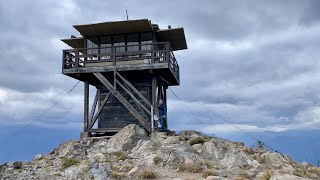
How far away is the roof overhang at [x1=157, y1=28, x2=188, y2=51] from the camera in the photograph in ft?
86.4

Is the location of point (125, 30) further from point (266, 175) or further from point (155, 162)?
point (266, 175)

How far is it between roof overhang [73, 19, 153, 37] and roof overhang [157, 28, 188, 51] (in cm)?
135

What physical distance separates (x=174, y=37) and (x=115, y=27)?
202 inches

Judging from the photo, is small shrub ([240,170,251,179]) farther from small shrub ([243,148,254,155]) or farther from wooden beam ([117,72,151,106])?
wooden beam ([117,72,151,106])

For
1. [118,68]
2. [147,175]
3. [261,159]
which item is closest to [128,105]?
[118,68]

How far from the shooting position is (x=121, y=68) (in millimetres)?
24594

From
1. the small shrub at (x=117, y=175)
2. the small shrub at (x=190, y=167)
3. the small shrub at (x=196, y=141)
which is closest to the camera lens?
the small shrub at (x=117, y=175)

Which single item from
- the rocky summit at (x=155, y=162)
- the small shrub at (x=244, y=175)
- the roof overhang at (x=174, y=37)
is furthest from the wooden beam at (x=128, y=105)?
the small shrub at (x=244, y=175)

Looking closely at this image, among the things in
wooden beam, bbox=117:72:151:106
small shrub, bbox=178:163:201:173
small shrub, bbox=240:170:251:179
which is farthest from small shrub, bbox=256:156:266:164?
wooden beam, bbox=117:72:151:106

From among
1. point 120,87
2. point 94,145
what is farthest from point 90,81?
point 94,145

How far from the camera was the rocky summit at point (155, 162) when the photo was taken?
661 inches

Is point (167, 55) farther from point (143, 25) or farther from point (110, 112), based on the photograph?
point (110, 112)

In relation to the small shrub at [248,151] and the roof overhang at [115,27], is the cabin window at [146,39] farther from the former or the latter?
the small shrub at [248,151]

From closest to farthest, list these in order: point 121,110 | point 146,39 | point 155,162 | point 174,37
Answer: point 155,162
point 146,39
point 121,110
point 174,37
